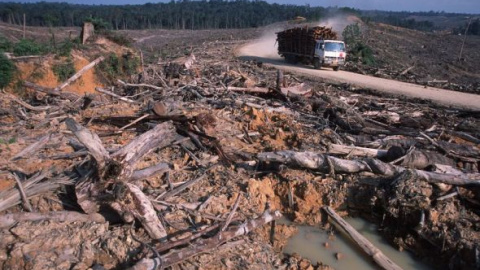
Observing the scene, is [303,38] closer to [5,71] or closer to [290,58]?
[290,58]

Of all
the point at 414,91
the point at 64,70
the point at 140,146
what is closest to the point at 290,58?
the point at 414,91

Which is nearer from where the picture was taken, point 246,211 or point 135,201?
point 135,201

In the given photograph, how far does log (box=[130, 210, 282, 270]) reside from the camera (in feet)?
12.8

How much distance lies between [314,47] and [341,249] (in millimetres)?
21125

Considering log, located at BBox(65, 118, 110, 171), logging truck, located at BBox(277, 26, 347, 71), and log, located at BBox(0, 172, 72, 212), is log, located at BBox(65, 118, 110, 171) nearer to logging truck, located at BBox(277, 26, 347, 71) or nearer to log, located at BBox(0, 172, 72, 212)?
log, located at BBox(0, 172, 72, 212)

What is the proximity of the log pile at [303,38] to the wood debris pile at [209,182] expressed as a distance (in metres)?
15.7

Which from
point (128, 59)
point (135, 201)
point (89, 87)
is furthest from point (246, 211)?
point (128, 59)

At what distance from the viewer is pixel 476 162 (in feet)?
23.9

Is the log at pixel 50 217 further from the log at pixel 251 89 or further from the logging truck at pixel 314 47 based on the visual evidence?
the logging truck at pixel 314 47

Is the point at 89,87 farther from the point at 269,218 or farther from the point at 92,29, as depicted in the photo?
the point at 269,218

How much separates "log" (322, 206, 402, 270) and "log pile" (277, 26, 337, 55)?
68.0 feet

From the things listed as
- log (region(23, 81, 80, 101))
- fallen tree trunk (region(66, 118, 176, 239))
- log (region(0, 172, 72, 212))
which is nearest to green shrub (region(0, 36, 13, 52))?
log (region(23, 81, 80, 101))

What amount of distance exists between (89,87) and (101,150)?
11.8m

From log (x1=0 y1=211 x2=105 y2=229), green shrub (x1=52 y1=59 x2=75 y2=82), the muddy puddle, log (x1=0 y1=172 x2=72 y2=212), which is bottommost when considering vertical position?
the muddy puddle
